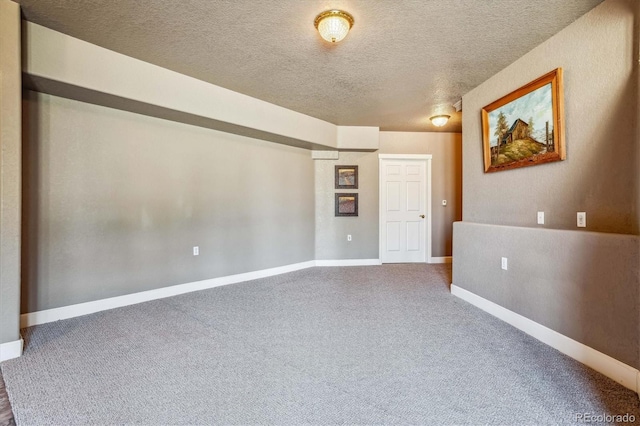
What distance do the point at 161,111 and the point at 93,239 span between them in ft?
5.07

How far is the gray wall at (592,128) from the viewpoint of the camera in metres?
1.96

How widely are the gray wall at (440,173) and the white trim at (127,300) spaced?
3.17m

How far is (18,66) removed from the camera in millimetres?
2150

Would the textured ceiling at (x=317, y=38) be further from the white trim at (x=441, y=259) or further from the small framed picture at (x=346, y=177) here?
the white trim at (x=441, y=259)

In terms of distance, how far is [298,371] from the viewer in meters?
1.95

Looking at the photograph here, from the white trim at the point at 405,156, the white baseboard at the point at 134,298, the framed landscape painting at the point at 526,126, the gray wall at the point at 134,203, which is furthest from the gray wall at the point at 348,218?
the framed landscape painting at the point at 526,126

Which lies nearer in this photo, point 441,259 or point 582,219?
point 582,219

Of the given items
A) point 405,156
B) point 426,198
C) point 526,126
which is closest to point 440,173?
point 426,198

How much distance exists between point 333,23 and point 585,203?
232 centimetres

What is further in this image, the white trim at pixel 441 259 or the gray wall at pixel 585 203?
the white trim at pixel 441 259

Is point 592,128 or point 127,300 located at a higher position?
point 592,128

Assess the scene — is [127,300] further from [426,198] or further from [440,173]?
[440,173]

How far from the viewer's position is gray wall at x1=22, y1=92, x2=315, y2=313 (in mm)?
2838

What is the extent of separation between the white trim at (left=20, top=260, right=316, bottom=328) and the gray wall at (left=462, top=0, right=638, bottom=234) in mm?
3507
